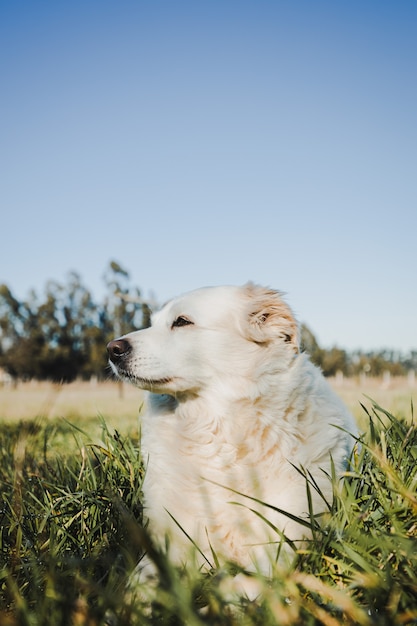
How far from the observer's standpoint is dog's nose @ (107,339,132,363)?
3471mm

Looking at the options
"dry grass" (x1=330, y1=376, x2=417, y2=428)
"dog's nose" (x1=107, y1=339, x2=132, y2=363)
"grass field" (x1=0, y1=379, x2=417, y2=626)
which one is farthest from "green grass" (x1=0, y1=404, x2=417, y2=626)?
"dry grass" (x1=330, y1=376, x2=417, y2=428)

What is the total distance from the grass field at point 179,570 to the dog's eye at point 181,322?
0.90 metres

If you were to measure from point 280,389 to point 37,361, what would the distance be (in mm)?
51943

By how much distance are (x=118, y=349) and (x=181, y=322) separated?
1.62ft

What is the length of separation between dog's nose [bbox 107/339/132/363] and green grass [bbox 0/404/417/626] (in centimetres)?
56

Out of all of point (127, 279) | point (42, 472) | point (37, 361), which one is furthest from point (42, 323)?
point (42, 472)

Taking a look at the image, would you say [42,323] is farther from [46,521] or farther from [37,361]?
[46,521]

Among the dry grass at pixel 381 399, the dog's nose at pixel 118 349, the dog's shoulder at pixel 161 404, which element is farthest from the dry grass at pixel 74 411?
the dry grass at pixel 381 399

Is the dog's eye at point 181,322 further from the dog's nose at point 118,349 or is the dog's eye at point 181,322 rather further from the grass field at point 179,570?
the grass field at point 179,570

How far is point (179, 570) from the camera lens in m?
2.04

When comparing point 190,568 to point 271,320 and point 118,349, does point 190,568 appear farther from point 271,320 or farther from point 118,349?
point 271,320

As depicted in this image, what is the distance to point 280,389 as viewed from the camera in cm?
324

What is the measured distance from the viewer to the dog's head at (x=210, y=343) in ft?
11.3

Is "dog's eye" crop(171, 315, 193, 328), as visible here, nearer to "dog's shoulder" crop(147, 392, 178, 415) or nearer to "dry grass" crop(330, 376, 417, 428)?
"dog's shoulder" crop(147, 392, 178, 415)
